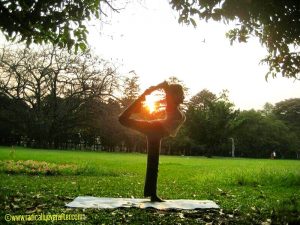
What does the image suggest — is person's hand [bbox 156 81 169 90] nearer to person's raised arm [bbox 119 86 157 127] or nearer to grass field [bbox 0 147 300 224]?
person's raised arm [bbox 119 86 157 127]

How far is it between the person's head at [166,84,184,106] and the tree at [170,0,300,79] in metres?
1.62

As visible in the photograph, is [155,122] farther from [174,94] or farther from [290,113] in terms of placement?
[290,113]

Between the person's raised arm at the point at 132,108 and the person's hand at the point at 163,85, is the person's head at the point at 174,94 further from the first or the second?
the person's raised arm at the point at 132,108

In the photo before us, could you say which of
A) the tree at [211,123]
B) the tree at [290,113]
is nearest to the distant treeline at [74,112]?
the tree at [211,123]

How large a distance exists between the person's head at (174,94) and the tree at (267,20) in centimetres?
162

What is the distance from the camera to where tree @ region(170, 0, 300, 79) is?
787cm

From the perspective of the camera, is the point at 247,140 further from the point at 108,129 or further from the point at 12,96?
the point at 12,96

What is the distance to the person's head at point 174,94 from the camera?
8.49m

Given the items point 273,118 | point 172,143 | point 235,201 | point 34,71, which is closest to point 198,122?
point 172,143

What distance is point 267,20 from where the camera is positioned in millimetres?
8359

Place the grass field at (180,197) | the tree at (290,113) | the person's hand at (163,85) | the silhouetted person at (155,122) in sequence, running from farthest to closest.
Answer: the tree at (290,113), the silhouetted person at (155,122), the person's hand at (163,85), the grass field at (180,197)

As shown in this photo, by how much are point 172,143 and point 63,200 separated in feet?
213

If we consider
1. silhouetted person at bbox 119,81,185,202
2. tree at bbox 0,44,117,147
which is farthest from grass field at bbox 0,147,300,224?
tree at bbox 0,44,117,147

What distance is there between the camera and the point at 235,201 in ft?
Result: 33.9
